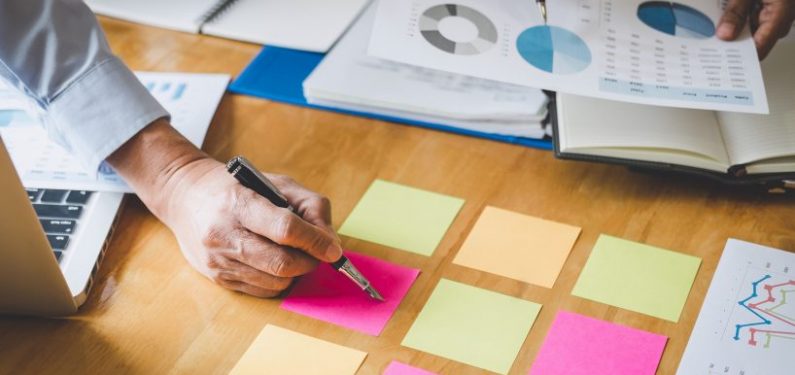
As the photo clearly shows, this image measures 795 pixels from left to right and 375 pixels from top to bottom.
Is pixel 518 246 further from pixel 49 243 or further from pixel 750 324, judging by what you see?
pixel 49 243

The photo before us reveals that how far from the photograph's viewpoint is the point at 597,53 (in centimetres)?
115

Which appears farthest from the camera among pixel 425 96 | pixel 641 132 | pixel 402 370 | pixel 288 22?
pixel 288 22

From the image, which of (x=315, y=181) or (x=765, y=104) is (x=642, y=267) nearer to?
(x=765, y=104)

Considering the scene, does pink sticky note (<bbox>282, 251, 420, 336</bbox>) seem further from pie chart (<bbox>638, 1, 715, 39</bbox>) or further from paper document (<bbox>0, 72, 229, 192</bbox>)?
pie chart (<bbox>638, 1, 715, 39</bbox>)

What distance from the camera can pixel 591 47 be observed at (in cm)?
115

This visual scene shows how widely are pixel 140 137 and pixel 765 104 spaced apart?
0.75 metres

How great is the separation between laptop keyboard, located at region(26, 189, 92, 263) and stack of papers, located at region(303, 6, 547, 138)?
1.18 feet

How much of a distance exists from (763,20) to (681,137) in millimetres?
197

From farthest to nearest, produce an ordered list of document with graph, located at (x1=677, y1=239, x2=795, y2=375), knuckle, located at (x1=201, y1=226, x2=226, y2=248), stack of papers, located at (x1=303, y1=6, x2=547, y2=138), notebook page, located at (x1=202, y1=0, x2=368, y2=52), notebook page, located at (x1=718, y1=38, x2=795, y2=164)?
1. notebook page, located at (x1=202, y1=0, x2=368, y2=52)
2. stack of papers, located at (x1=303, y1=6, x2=547, y2=138)
3. notebook page, located at (x1=718, y1=38, x2=795, y2=164)
4. knuckle, located at (x1=201, y1=226, x2=226, y2=248)
5. document with graph, located at (x1=677, y1=239, x2=795, y2=375)

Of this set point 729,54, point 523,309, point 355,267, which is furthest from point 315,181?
point 729,54

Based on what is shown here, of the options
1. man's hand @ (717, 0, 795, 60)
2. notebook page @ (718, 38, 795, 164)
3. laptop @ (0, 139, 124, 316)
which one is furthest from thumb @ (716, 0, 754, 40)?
laptop @ (0, 139, 124, 316)

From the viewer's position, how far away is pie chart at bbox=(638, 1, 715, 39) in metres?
1.18

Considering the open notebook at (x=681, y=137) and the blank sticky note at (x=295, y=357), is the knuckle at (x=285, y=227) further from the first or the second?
the open notebook at (x=681, y=137)

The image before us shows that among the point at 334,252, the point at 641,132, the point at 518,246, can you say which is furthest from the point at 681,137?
the point at 334,252
